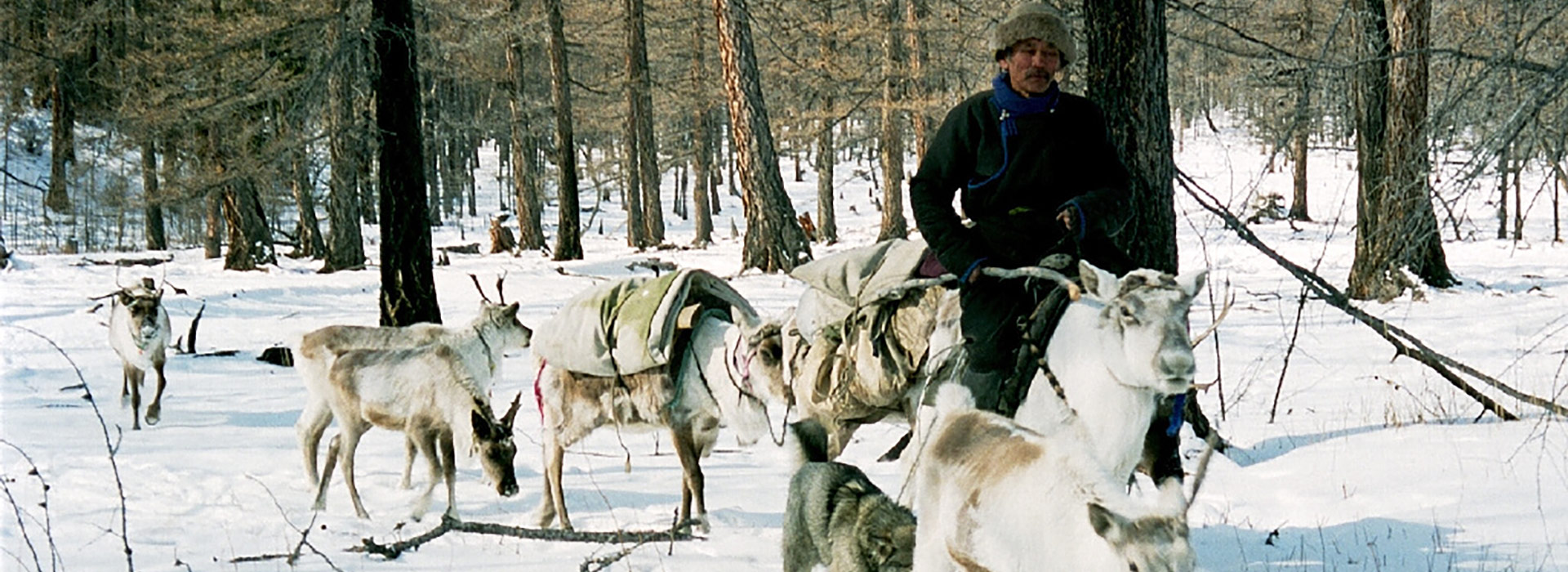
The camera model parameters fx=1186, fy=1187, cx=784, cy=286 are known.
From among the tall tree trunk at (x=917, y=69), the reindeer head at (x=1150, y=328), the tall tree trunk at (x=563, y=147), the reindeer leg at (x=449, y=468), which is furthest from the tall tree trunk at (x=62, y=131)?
the reindeer head at (x=1150, y=328)

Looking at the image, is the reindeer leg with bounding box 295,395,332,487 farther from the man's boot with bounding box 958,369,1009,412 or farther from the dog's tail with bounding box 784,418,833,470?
the man's boot with bounding box 958,369,1009,412

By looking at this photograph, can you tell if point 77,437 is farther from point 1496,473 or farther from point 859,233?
point 859,233

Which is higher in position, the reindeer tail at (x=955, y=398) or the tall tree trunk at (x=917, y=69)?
the tall tree trunk at (x=917, y=69)

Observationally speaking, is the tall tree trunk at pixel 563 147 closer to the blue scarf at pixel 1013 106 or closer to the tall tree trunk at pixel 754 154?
the tall tree trunk at pixel 754 154

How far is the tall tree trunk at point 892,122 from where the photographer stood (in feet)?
96.7

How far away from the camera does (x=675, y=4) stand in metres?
35.0

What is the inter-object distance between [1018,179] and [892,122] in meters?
25.4

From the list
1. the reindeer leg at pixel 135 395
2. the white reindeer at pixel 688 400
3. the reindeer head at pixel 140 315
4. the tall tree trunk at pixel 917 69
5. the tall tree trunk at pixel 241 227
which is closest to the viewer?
the white reindeer at pixel 688 400

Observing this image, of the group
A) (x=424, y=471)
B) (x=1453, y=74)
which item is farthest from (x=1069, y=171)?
(x=424, y=471)

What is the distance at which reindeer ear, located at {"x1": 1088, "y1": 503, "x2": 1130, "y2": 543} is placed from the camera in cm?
292

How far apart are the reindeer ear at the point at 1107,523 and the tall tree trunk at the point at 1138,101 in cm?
469

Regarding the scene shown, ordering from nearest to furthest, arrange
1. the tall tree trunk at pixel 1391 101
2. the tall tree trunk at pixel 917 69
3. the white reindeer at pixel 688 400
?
the white reindeer at pixel 688 400, the tall tree trunk at pixel 1391 101, the tall tree trunk at pixel 917 69

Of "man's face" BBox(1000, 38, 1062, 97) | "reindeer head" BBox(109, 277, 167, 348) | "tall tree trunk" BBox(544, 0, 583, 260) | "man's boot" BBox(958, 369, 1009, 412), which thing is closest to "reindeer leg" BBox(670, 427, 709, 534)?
"man's boot" BBox(958, 369, 1009, 412)

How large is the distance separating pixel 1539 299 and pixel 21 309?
67.6 feet
